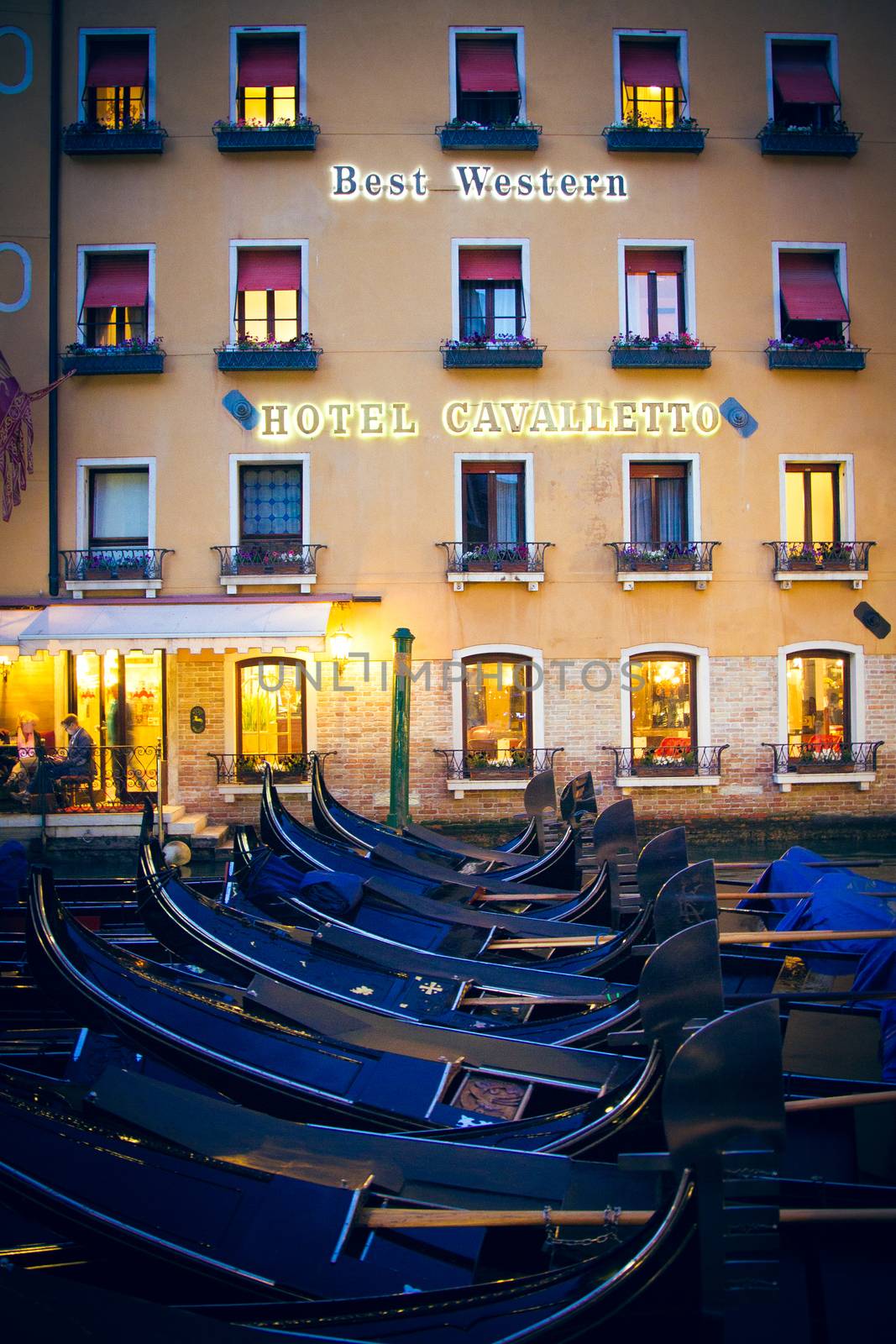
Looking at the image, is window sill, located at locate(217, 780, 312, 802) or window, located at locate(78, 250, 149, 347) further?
window, located at locate(78, 250, 149, 347)

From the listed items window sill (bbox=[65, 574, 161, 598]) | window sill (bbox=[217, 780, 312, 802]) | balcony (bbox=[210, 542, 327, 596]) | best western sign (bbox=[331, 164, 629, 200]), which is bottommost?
window sill (bbox=[217, 780, 312, 802])

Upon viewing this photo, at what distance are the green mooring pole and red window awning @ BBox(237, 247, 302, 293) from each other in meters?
3.83

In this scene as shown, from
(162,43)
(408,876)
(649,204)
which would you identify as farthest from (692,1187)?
(162,43)

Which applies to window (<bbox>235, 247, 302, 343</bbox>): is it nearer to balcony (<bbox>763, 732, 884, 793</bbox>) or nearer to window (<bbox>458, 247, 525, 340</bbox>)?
window (<bbox>458, 247, 525, 340</bbox>)

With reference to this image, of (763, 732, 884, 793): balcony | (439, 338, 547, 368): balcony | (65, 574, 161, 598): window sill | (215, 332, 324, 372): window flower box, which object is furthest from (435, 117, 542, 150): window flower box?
(763, 732, 884, 793): balcony

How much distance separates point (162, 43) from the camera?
955cm

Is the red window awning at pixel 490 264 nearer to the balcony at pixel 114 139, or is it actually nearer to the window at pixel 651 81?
the window at pixel 651 81

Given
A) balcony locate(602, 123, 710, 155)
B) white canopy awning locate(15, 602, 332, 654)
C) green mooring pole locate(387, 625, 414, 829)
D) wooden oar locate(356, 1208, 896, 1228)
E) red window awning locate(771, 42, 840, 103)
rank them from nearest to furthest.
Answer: wooden oar locate(356, 1208, 896, 1228) → green mooring pole locate(387, 625, 414, 829) → white canopy awning locate(15, 602, 332, 654) → balcony locate(602, 123, 710, 155) → red window awning locate(771, 42, 840, 103)

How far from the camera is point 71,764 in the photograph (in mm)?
8820

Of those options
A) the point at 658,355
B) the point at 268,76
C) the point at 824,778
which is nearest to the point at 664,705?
the point at 824,778

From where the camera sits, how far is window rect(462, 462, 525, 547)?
9.63m

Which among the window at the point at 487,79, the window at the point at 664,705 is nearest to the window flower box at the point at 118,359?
the window at the point at 487,79

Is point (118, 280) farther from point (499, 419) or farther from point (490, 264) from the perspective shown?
point (499, 419)

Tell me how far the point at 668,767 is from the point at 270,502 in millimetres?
4606
